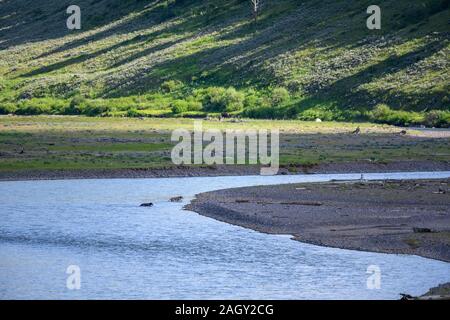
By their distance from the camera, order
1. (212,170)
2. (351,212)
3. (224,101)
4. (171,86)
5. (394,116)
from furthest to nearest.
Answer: (171,86), (224,101), (394,116), (212,170), (351,212)

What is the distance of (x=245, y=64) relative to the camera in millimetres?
114500

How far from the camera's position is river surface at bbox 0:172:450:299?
2809 centimetres

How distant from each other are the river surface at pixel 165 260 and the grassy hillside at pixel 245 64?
45.1 meters

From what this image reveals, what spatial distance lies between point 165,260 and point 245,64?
83530mm

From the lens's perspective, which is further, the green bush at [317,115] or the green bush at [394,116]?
→ the green bush at [317,115]

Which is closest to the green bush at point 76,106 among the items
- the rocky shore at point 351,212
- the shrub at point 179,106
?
the shrub at point 179,106

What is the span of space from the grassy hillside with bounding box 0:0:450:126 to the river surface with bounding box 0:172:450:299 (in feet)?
148

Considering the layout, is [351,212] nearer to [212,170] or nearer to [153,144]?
[212,170]

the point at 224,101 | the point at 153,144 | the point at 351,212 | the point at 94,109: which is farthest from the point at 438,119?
the point at 351,212

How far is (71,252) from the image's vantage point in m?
33.2

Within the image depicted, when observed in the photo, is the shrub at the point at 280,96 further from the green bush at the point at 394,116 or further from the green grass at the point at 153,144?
the green bush at the point at 394,116

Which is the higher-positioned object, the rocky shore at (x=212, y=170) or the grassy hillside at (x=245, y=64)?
the grassy hillside at (x=245, y=64)

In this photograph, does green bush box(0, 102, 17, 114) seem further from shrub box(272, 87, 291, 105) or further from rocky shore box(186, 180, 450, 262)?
rocky shore box(186, 180, 450, 262)

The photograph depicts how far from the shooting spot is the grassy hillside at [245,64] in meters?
93.4
